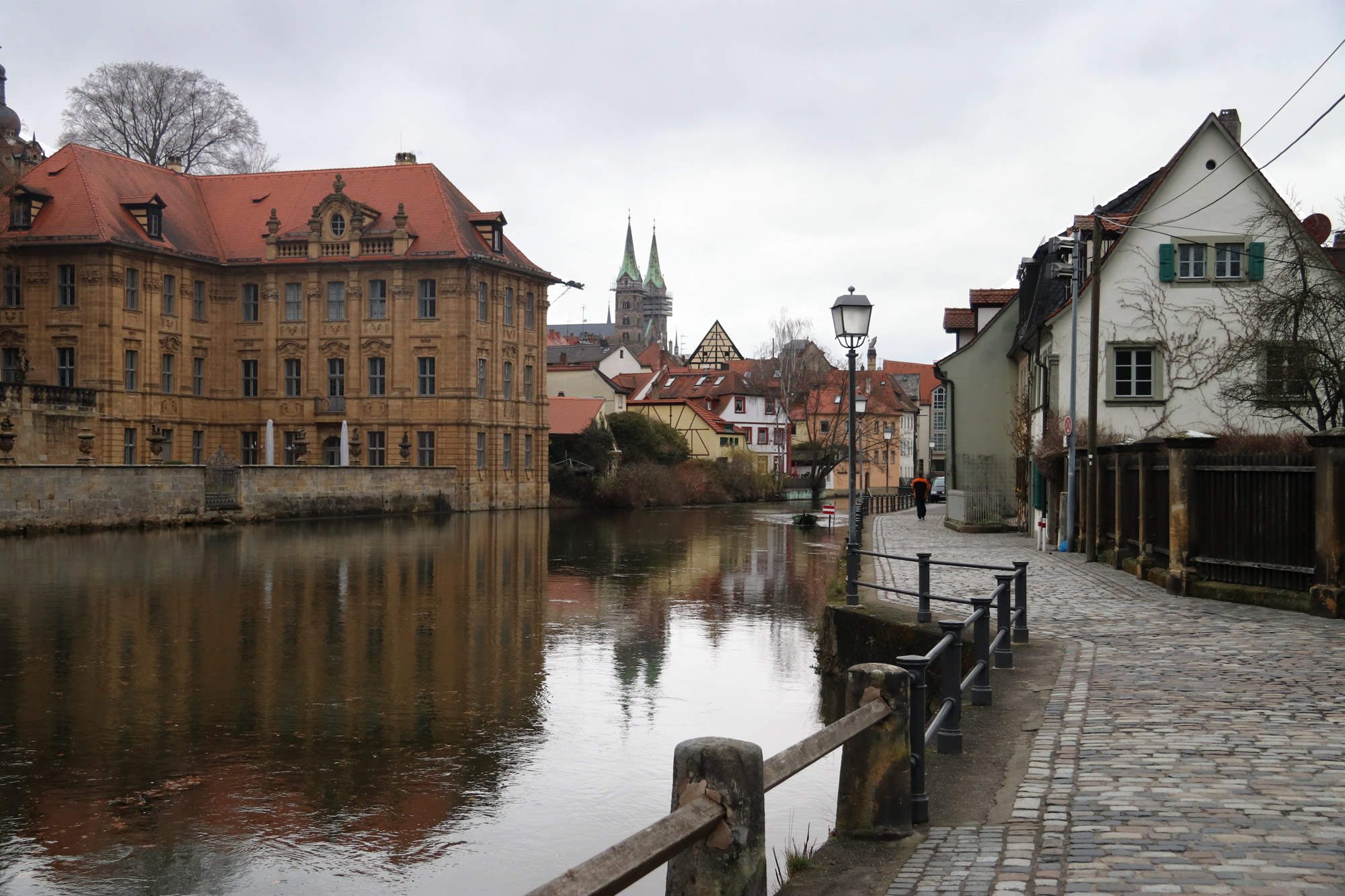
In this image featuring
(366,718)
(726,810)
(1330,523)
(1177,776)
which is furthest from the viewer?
(1330,523)

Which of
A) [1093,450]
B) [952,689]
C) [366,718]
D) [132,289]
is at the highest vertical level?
[132,289]

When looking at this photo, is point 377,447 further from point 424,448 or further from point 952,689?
point 952,689

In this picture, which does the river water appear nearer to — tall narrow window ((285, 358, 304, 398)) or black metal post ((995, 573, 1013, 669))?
black metal post ((995, 573, 1013, 669))

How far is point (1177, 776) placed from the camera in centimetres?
704

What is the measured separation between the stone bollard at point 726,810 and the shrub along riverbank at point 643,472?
182ft

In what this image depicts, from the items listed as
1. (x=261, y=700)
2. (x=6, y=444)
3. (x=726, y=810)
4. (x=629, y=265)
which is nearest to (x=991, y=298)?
(x=6, y=444)

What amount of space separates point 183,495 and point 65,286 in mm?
18916

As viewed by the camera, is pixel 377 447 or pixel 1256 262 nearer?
pixel 1256 262

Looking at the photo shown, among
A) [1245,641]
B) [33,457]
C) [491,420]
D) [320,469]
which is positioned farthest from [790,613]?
[491,420]

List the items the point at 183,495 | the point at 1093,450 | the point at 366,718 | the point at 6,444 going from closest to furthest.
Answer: the point at 366,718
the point at 1093,450
the point at 6,444
the point at 183,495

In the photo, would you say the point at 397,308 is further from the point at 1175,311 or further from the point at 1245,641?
the point at 1245,641

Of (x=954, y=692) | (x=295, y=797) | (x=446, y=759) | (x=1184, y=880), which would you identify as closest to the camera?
(x=1184, y=880)

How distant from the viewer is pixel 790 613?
19.3 metres

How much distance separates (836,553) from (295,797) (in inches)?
889
